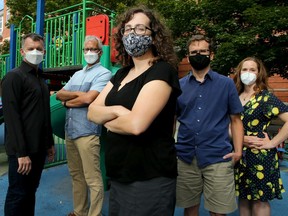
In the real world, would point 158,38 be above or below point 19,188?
above

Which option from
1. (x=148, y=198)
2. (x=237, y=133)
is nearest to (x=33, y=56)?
(x=148, y=198)

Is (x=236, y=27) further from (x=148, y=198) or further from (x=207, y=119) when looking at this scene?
(x=148, y=198)

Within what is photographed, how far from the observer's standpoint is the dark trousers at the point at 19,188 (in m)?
2.35

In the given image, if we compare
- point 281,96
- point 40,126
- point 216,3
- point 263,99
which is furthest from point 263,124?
point 281,96

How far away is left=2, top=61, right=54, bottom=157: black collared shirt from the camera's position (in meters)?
2.28

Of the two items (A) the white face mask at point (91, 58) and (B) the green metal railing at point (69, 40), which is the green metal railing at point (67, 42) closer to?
(B) the green metal railing at point (69, 40)

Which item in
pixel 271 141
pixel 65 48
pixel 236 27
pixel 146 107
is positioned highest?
pixel 236 27

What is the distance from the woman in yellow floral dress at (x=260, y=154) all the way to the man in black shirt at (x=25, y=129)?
174 cm

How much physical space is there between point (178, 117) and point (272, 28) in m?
4.98

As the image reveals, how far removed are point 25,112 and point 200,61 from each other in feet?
4.88

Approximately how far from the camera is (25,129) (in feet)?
7.80

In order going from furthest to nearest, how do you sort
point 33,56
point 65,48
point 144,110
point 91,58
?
point 65,48 → point 91,58 → point 33,56 → point 144,110

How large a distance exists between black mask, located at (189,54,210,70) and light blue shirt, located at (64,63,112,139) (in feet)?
3.29

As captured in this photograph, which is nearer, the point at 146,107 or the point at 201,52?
the point at 146,107
